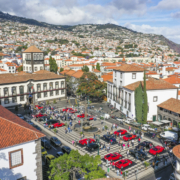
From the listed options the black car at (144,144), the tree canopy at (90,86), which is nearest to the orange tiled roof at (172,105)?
the black car at (144,144)

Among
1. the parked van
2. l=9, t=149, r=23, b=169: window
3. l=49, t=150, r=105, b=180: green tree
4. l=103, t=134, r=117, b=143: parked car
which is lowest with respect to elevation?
l=103, t=134, r=117, b=143: parked car

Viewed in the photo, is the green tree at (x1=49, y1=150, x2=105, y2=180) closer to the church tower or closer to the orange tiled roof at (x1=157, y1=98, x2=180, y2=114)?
the orange tiled roof at (x1=157, y1=98, x2=180, y2=114)

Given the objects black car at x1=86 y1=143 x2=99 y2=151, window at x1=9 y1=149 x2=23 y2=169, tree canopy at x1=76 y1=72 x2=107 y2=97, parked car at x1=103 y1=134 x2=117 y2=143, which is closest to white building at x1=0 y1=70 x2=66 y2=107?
tree canopy at x1=76 y1=72 x2=107 y2=97

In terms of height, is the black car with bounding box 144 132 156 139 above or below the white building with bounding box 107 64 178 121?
below

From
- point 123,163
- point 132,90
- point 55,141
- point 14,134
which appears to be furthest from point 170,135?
point 14,134

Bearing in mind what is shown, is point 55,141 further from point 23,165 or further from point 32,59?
point 32,59

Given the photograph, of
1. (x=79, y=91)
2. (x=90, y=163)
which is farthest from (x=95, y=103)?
(x=90, y=163)

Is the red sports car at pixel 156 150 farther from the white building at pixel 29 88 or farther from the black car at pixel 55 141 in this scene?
the white building at pixel 29 88

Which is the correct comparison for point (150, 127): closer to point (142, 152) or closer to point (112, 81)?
point (142, 152)
